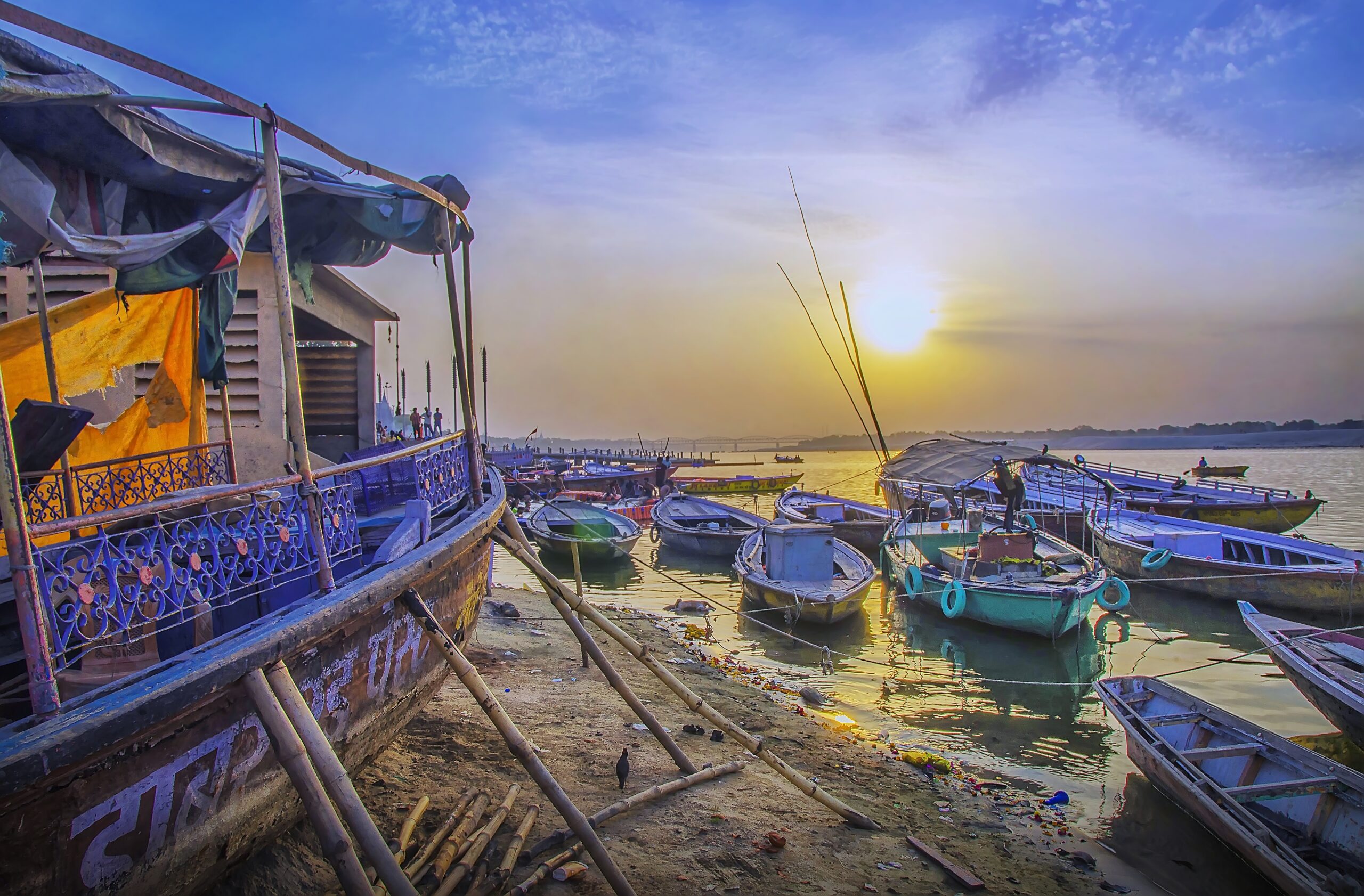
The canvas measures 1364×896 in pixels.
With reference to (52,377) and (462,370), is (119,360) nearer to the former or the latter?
(52,377)

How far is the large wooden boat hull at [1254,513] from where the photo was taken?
23.2 m

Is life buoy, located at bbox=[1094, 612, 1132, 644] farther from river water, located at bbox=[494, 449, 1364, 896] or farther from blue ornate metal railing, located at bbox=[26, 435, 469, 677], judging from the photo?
blue ornate metal railing, located at bbox=[26, 435, 469, 677]

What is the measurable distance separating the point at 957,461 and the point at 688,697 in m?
13.0

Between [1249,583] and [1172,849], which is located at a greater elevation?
[1249,583]

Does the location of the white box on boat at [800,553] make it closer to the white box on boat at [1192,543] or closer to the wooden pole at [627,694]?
the wooden pole at [627,694]

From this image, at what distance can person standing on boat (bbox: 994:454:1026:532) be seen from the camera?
1562 cm

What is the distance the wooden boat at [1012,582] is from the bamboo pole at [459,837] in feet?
31.8

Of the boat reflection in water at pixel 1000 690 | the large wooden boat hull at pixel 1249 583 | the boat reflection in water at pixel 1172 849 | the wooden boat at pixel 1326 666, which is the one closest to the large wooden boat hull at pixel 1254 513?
the large wooden boat hull at pixel 1249 583

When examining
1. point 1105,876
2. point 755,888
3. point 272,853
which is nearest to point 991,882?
point 1105,876

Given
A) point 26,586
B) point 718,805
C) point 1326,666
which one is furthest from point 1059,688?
point 26,586

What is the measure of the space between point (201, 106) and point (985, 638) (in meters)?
14.2

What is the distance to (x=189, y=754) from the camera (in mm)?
3381

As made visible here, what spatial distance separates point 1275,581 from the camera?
15.6 m

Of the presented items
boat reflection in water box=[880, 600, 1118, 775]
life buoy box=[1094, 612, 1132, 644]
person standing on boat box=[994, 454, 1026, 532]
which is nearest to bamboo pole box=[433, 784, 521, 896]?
boat reflection in water box=[880, 600, 1118, 775]
